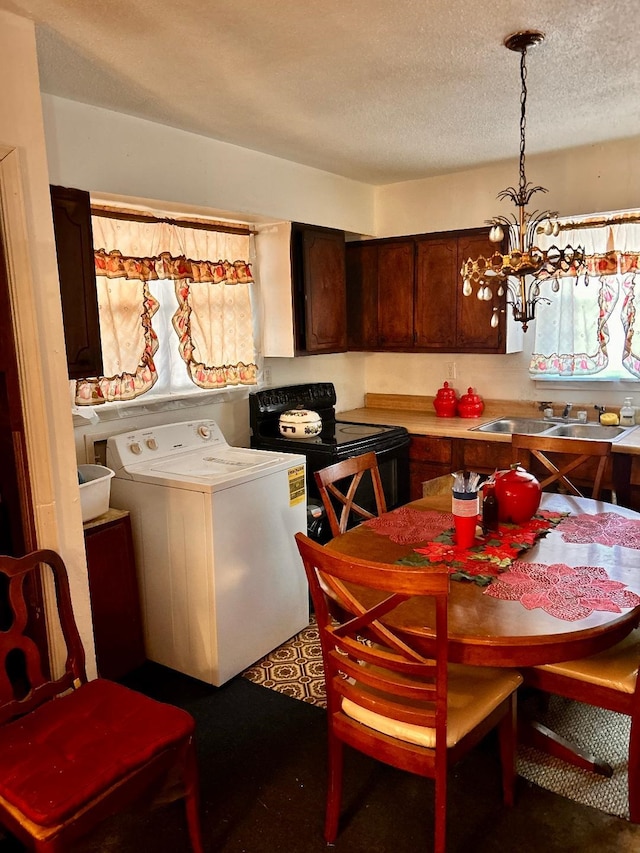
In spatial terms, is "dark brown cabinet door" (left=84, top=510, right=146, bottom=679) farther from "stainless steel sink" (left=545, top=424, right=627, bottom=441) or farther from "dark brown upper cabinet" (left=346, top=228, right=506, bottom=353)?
"stainless steel sink" (left=545, top=424, right=627, bottom=441)

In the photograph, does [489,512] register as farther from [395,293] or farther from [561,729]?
[395,293]

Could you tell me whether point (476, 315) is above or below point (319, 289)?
below

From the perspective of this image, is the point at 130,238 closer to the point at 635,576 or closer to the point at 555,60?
the point at 555,60

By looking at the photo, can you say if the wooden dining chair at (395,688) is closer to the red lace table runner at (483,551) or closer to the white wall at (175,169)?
the red lace table runner at (483,551)

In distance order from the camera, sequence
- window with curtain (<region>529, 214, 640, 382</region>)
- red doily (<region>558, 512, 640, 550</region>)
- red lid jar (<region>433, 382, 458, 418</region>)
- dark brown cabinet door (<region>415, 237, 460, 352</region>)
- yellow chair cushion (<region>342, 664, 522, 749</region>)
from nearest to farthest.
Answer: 1. yellow chair cushion (<region>342, 664, 522, 749</region>)
2. red doily (<region>558, 512, 640, 550</region>)
3. window with curtain (<region>529, 214, 640, 382</region>)
4. dark brown cabinet door (<region>415, 237, 460, 352</region>)
5. red lid jar (<region>433, 382, 458, 418</region>)

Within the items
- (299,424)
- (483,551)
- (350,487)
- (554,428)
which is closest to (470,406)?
(554,428)

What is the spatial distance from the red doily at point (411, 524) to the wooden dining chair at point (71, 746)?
0.95 m

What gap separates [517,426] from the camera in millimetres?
3998

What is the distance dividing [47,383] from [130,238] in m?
1.29

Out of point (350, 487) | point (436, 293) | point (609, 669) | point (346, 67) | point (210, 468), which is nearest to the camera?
point (609, 669)

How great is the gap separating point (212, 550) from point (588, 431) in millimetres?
2413

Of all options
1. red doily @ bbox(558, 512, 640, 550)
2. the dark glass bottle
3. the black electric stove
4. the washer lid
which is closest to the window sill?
the black electric stove

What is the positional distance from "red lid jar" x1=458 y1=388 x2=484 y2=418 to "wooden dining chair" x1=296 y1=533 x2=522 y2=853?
99.4 inches

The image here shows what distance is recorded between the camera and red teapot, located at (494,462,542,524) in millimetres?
2311
